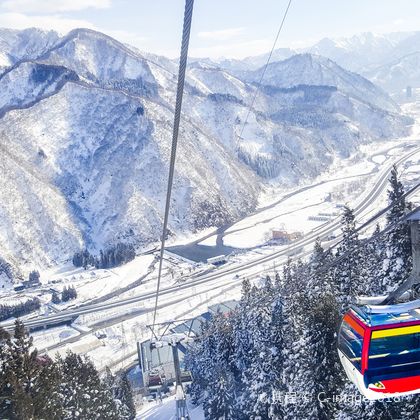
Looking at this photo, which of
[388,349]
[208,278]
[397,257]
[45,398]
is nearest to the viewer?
[388,349]

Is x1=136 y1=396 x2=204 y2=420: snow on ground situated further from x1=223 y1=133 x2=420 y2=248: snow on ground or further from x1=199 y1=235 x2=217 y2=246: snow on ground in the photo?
x1=199 y1=235 x2=217 y2=246: snow on ground

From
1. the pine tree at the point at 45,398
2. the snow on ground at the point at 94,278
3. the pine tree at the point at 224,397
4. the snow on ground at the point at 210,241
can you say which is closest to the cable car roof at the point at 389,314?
the pine tree at the point at 45,398

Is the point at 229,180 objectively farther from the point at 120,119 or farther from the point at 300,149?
the point at 300,149

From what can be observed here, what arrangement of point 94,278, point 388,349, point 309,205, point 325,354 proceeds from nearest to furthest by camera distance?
1. point 388,349
2. point 325,354
3. point 94,278
4. point 309,205

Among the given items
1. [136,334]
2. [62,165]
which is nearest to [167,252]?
[136,334]

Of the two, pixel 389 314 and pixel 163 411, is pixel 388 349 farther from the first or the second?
pixel 163 411

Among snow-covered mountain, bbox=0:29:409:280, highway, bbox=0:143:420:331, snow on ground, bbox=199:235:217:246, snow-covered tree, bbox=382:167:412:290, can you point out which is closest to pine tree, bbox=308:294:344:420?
snow-covered tree, bbox=382:167:412:290

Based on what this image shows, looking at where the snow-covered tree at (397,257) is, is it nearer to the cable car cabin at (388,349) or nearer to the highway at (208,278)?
the cable car cabin at (388,349)

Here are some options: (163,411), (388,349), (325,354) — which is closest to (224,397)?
(325,354)
